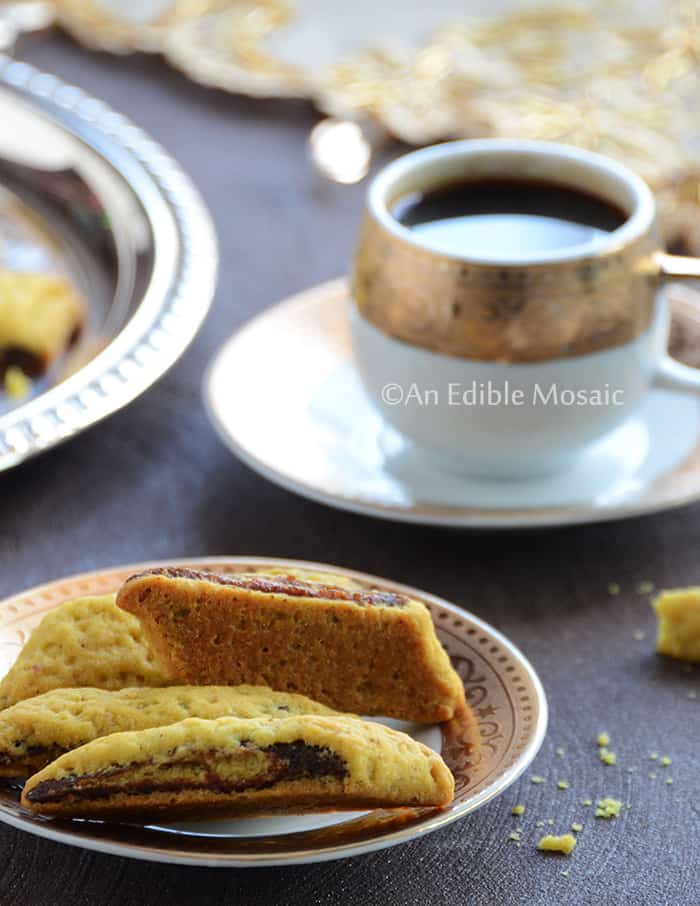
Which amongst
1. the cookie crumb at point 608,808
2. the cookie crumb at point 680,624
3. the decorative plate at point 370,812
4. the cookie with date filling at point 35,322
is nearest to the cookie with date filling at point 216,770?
the decorative plate at point 370,812

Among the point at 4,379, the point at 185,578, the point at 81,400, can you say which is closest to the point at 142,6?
the point at 4,379

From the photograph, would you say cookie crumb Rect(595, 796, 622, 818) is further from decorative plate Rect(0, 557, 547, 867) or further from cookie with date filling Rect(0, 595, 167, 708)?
cookie with date filling Rect(0, 595, 167, 708)

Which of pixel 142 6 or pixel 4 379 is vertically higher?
pixel 142 6

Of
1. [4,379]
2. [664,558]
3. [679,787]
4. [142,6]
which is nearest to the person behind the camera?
[679,787]

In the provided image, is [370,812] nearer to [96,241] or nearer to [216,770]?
[216,770]

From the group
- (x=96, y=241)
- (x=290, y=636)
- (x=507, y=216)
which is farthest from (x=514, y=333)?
(x=96, y=241)

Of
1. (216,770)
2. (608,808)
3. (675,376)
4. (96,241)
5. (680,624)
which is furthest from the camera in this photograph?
(96,241)

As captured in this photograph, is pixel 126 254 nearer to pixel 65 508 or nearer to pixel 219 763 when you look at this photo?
pixel 65 508
